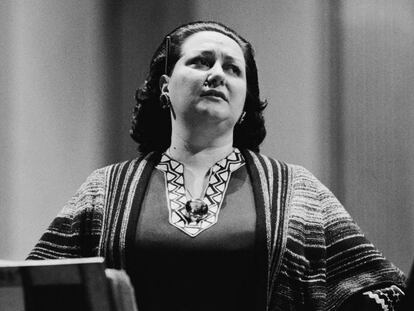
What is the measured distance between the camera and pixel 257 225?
56.2 inches

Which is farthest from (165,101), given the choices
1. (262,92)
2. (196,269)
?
(262,92)

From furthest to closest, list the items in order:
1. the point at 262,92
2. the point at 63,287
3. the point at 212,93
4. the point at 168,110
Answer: the point at 262,92 < the point at 168,110 < the point at 212,93 < the point at 63,287

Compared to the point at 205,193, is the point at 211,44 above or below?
above

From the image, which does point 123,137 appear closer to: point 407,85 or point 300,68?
point 300,68

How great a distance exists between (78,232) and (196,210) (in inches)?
8.0

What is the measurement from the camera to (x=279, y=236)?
4.69 ft

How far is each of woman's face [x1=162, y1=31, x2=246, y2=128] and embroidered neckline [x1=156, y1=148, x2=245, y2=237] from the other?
0.23 ft

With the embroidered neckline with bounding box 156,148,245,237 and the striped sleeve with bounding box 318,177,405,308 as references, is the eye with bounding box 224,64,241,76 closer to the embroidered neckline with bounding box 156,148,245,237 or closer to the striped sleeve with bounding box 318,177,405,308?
the embroidered neckline with bounding box 156,148,245,237

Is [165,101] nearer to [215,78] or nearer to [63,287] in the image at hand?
[215,78]

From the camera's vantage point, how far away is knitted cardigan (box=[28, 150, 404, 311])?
1.42 m

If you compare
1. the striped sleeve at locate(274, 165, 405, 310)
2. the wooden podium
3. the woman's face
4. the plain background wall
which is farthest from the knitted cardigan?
the plain background wall

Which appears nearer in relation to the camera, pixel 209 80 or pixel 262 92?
pixel 209 80

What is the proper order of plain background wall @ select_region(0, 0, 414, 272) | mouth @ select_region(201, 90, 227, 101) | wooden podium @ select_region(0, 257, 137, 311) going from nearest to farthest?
wooden podium @ select_region(0, 257, 137, 311) → mouth @ select_region(201, 90, 227, 101) → plain background wall @ select_region(0, 0, 414, 272)

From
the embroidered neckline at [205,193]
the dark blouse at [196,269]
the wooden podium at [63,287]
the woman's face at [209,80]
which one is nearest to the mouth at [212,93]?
the woman's face at [209,80]
